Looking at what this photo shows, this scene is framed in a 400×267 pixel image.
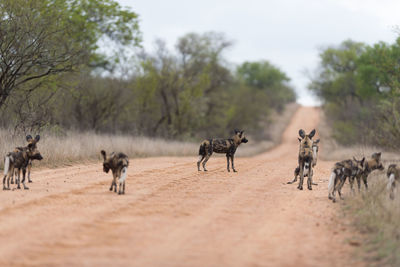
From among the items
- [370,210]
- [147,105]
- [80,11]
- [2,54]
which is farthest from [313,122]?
[370,210]

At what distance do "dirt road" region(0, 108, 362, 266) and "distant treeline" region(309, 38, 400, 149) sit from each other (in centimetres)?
1103

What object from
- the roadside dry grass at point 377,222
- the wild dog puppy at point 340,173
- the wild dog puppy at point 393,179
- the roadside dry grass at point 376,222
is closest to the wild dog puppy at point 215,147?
the wild dog puppy at point 340,173

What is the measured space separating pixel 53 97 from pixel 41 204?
13.6m

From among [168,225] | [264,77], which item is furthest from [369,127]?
[264,77]

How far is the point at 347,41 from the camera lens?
59594 millimetres

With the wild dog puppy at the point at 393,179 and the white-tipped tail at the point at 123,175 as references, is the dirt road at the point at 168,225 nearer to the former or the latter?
the white-tipped tail at the point at 123,175

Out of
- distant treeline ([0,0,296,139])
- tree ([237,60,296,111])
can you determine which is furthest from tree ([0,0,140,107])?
tree ([237,60,296,111])

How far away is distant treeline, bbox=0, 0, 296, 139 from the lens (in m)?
17.1

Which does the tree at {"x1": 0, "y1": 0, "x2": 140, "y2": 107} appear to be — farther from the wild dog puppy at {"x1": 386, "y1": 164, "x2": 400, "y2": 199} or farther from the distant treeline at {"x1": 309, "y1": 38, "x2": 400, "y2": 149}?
the distant treeline at {"x1": 309, "y1": 38, "x2": 400, "y2": 149}

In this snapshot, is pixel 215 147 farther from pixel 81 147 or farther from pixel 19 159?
pixel 19 159

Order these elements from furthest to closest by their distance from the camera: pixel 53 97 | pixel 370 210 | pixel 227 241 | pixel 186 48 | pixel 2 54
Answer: pixel 186 48, pixel 53 97, pixel 2 54, pixel 370 210, pixel 227 241

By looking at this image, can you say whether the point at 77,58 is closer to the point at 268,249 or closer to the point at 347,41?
the point at 268,249

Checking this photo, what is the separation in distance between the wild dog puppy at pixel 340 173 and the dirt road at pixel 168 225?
42 centimetres

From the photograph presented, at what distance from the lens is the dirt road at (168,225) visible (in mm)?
5328
